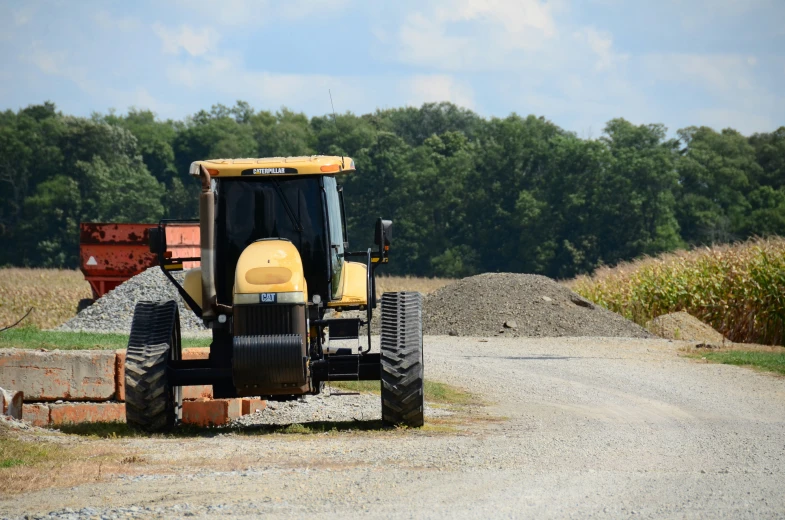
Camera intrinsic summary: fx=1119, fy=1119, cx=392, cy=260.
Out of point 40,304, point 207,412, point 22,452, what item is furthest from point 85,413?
point 40,304

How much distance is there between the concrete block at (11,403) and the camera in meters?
11.2

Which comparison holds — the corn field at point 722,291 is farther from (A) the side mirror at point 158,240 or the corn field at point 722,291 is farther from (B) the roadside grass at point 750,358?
(A) the side mirror at point 158,240

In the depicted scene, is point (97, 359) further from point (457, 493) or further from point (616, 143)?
point (616, 143)

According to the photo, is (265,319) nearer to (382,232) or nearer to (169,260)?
(382,232)

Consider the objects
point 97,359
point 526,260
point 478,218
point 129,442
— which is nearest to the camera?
point 129,442

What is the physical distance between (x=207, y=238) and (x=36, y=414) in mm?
2917

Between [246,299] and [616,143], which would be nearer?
[246,299]

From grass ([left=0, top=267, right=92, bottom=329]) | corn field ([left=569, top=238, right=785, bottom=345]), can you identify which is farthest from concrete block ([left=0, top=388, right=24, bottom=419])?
corn field ([left=569, top=238, right=785, bottom=345])

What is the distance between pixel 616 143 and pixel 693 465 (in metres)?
77.3

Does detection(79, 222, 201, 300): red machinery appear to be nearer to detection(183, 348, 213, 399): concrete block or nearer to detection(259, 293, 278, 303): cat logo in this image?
detection(183, 348, 213, 399): concrete block

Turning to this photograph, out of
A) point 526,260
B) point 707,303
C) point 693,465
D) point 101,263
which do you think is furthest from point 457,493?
point 526,260

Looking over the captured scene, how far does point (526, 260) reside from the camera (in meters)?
74.7

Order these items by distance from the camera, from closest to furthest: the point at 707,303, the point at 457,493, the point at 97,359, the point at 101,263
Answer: the point at 457,493
the point at 97,359
the point at 707,303
the point at 101,263

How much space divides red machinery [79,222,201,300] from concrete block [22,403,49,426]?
1699 centimetres
